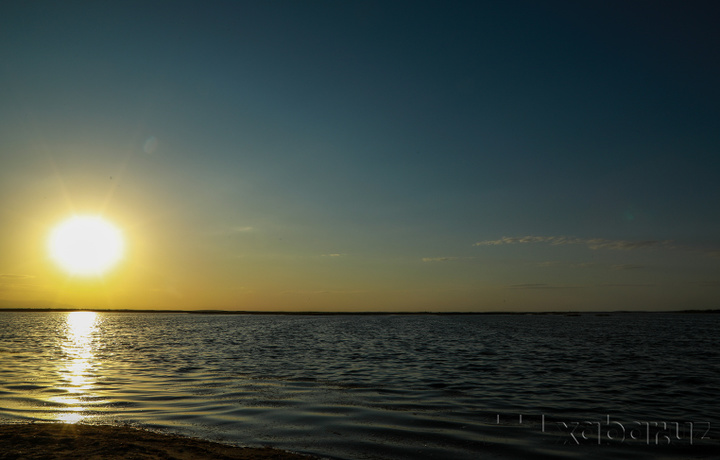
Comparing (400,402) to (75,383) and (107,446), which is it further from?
(75,383)

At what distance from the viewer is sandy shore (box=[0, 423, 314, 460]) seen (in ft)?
35.8

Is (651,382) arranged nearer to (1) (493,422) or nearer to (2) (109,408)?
(1) (493,422)

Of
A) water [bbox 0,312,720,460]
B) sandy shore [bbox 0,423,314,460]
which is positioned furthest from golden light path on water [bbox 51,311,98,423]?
sandy shore [bbox 0,423,314,460]

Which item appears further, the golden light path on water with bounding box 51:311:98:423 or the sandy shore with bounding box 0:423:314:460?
the golden light path on water with bounding box 51:311:98:423

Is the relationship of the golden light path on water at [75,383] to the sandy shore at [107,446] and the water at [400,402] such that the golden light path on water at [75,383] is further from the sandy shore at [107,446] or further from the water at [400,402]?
the sandy shore at [107,446]

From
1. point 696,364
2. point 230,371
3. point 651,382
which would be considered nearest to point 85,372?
point 230,371

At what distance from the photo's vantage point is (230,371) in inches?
1124

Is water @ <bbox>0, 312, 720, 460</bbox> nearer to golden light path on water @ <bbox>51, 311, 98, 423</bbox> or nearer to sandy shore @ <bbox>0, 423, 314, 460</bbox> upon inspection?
golden light path on water @ <bbox>51, 311, 98, 423</bbox>

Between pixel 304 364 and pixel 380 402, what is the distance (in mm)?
14078

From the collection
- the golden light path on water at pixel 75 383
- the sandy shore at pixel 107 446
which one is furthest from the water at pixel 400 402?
the sandy shore at pixel 107 446

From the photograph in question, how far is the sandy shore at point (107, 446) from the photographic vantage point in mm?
10898

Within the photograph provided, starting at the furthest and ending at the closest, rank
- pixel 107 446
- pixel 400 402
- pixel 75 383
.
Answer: pixel 75 383 < pixel 400 402 < pixel 107 446

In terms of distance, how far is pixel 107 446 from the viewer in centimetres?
1161

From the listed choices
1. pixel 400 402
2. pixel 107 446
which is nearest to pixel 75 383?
pixel 107 446
